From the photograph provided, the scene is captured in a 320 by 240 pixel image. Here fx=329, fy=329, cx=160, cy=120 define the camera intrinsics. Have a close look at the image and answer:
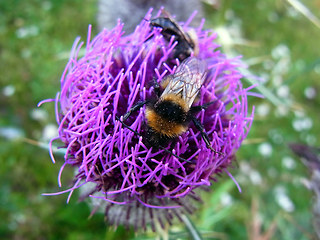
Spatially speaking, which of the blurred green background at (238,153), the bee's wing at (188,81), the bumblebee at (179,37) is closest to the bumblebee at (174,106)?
the bee's wing at (188,81)

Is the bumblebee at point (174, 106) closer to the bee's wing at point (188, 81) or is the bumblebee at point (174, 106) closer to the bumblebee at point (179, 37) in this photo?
the bee's wing at point (188, 81)

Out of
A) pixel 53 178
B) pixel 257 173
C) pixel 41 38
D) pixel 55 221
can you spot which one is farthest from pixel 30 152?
pixel 257 173

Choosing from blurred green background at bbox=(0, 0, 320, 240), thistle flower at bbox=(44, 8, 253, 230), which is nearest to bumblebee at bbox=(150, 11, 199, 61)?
thistle flower at bbox=(44, 8, 253, 230)

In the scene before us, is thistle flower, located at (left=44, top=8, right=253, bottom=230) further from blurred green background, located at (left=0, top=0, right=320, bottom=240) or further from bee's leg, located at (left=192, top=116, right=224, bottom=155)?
blurred green background, located at (left=0, top=0, right=320, bottom=240)

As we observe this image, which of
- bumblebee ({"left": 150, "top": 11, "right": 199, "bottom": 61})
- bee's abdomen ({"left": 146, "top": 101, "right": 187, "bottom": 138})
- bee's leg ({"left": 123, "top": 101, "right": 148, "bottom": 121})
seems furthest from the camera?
bumblebee ({"left": 150, "top": 11, "right": 199, "bottom": 61})

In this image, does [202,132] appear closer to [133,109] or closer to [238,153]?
[133,109]

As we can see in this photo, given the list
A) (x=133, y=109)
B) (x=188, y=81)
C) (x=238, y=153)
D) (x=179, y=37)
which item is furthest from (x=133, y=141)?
(x=238, y=153)

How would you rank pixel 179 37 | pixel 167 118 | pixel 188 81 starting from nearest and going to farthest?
1. pixel 167 118
2. pixel 188 81
3. pixel 179 37
